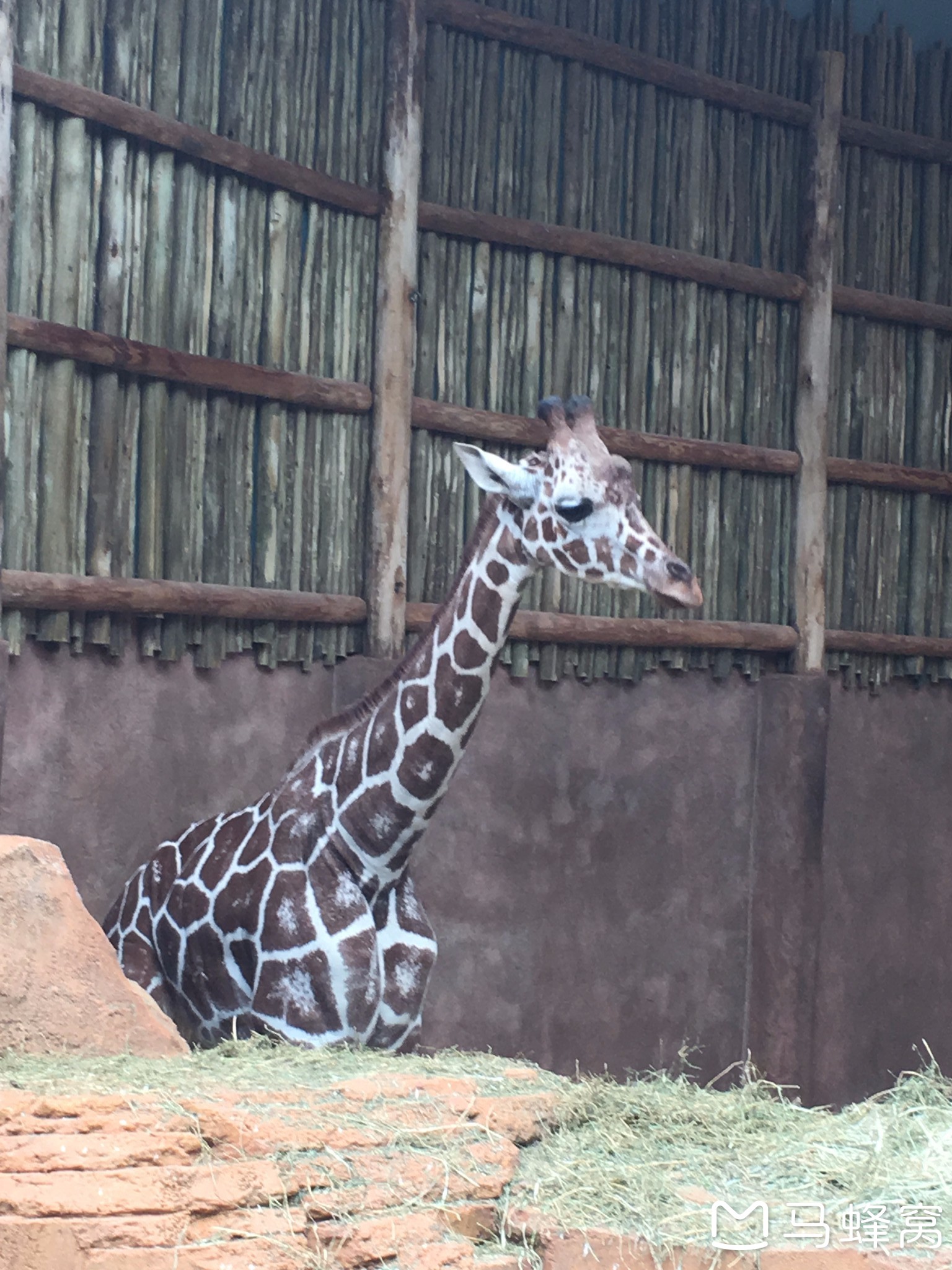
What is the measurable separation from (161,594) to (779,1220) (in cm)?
307

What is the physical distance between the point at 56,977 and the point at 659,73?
197 inches

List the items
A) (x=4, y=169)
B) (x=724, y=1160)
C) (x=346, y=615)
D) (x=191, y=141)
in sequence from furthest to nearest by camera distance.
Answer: (x=346, y=615), (x=191, y=141), (x=4, y=169), (x=724, y=1160)

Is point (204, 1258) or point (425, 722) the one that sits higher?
point (425, 722)

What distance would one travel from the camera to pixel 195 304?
19.7 feet

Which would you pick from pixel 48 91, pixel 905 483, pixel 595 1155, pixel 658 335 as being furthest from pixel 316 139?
pixel 595 1155

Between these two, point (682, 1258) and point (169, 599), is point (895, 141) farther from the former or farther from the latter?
point (682, 1258)

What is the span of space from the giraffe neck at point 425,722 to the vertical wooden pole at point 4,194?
97 centimetres

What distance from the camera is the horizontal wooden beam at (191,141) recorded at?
5.39 m

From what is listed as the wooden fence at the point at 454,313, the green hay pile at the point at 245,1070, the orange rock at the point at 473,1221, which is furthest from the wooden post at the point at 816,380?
the orange rock at the point at 473,1221

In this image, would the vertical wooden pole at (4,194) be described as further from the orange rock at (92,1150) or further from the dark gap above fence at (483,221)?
the orange rock at (92,1150)

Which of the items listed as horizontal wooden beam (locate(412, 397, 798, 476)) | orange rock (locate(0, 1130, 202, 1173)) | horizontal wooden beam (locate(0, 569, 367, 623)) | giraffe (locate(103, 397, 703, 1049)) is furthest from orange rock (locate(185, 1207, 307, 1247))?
horizontal wooden beam (locate(412, 397, 798, 476))

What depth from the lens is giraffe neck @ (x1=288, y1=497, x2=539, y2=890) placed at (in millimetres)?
4984

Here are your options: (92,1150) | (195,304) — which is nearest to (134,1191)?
(92,1150)

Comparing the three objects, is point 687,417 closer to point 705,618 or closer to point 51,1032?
point 705,618
